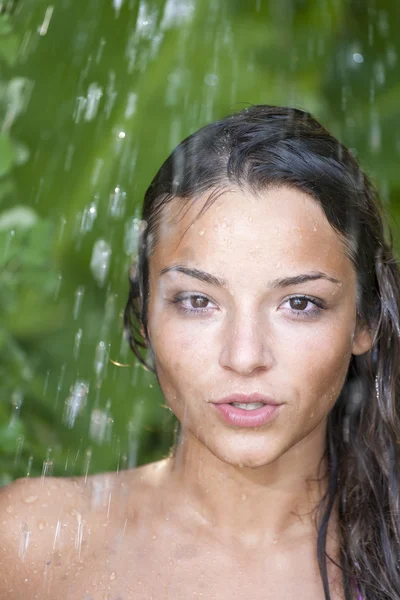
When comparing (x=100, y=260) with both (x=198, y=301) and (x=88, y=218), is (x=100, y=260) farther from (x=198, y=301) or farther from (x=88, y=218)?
(x=198, y=301)

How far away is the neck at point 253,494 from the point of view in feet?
7.12

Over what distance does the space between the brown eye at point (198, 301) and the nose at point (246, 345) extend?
3.4 inches

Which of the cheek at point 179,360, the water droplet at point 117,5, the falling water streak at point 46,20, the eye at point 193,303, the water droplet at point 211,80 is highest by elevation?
the water droplet at point 117,5

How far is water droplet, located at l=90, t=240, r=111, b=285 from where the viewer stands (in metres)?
3.82

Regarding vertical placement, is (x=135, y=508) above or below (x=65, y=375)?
below

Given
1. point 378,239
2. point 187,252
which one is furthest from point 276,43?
point 187,252

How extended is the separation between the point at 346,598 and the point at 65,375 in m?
2.01

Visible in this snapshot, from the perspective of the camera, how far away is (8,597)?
2111 millimetres

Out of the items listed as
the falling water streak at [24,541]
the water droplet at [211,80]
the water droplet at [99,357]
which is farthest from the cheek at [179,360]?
the water droplet at [211,80]

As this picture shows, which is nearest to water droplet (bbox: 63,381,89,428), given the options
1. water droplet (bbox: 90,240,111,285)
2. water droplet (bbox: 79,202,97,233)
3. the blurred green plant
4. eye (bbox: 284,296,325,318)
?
the blurred green plant

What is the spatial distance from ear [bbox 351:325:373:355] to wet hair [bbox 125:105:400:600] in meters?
0.02

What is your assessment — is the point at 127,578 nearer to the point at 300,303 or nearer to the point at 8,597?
the point at 8,597

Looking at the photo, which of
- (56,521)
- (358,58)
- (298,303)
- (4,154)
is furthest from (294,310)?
(358,58)

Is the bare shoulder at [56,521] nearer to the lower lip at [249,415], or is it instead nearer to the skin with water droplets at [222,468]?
the skin with water droplets at [222,468]
